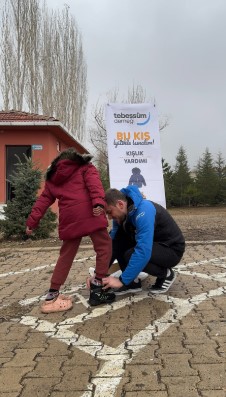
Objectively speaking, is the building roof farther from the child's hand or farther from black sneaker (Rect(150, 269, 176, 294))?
the child's hand

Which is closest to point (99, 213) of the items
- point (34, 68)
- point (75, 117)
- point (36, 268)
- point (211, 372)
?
point (211, 372)

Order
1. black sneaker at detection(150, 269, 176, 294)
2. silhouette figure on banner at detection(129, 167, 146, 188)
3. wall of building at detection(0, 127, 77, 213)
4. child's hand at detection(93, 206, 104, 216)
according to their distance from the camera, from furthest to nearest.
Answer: wall of building at detection(0, 127, 77, 213)
silhouette figure on banner at detection(129, 167, 146, 188)
black sneaker at detection(150, 269, 176, 294)
child's hand at detection(93, 206, 104, 216)

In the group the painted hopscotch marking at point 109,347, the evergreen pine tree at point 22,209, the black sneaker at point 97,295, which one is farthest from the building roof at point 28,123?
the black sneaker at point 97,295

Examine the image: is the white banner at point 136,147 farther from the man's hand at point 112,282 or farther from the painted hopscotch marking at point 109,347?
the man's hand at point 112,282

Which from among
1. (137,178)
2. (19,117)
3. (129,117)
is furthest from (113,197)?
(19,117)

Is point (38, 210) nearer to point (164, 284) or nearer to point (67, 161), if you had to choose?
point (67, 161)

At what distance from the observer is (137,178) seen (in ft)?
25.9

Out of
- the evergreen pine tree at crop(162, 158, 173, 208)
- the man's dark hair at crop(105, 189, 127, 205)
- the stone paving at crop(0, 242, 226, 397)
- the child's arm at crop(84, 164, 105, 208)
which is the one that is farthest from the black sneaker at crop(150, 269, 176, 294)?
the evergreen pine tree at crop(162, 158, 173, 208)

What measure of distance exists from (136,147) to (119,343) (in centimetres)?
523

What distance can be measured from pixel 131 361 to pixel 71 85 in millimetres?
30213

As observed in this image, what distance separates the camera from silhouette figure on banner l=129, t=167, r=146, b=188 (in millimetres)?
7859

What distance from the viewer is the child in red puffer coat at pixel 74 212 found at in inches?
151

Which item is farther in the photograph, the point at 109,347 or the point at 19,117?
the point at 19,117

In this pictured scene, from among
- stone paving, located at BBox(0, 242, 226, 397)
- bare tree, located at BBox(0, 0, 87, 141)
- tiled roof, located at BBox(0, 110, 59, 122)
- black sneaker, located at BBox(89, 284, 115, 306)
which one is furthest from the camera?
A: bare tree, located at BBox(0, 0, 87, 141)
